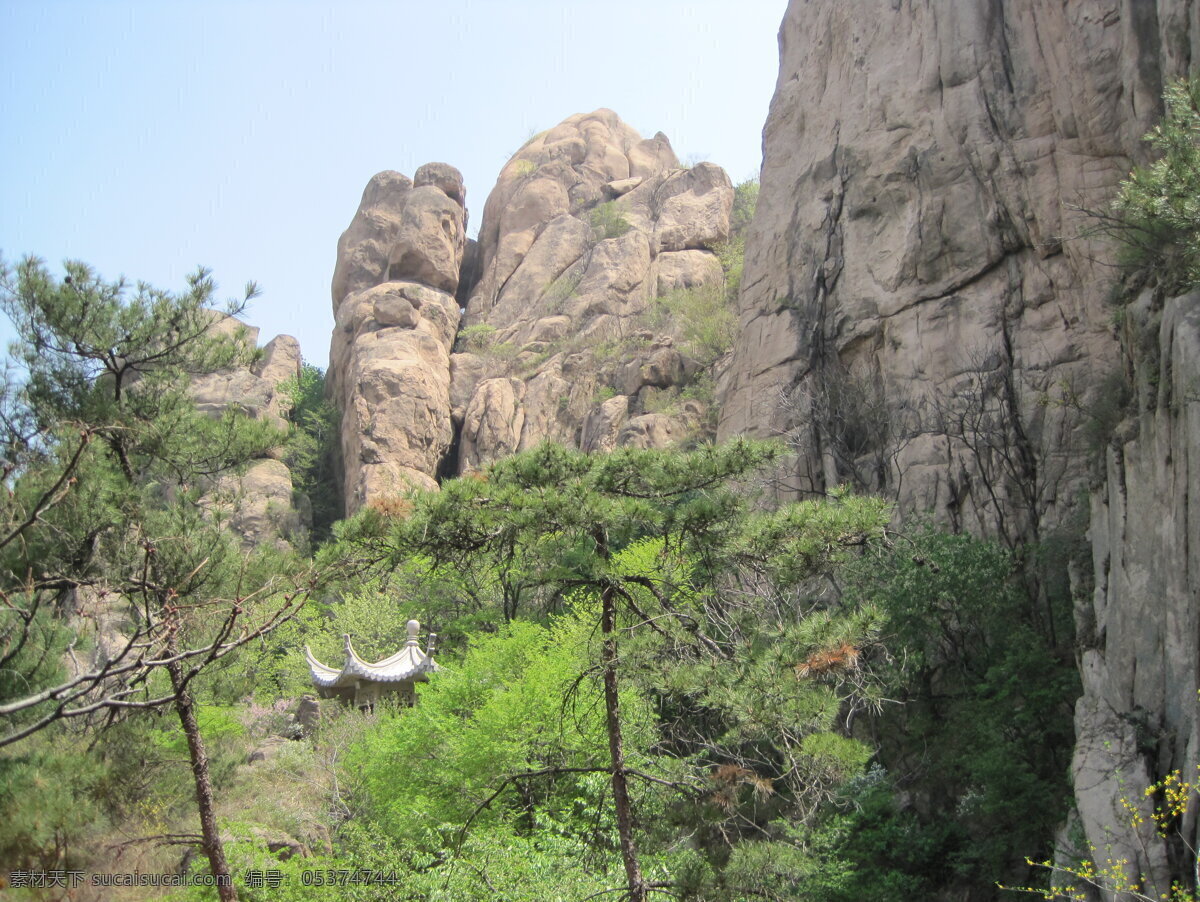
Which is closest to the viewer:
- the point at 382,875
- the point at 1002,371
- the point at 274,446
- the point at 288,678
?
the point at 274,446

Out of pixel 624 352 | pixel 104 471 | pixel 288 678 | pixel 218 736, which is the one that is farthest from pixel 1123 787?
pixel 624 352

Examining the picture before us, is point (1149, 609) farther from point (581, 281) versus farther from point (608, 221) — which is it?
point (608, 221)

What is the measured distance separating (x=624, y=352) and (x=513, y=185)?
15.0 m

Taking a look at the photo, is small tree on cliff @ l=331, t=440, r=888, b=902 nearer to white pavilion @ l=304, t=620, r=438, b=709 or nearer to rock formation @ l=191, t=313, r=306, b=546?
white pavilion @ l=304, t=620, r=438, b=709

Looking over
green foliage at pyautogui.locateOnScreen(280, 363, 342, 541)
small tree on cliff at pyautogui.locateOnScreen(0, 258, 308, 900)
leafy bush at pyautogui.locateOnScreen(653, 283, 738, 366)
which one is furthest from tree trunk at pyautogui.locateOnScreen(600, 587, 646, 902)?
green foliage at pyautogui.locateOnScreen(280, 363, 342, 541)

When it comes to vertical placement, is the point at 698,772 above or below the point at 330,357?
below

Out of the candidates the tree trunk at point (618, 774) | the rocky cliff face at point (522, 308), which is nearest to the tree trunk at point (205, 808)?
the tree trunk at point (618, 774)

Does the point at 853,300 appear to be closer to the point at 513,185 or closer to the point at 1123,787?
the point at 1123,787

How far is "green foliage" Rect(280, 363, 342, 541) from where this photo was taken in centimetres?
3759

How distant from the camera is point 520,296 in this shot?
143 feet

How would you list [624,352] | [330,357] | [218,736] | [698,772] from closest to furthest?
[698,772] < [218,736] < [624,352] < [330,357]

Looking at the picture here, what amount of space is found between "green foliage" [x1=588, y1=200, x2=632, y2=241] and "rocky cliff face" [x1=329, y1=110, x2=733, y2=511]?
0.27ft

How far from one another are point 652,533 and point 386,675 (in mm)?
13712

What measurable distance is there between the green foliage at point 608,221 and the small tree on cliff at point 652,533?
119 ft
